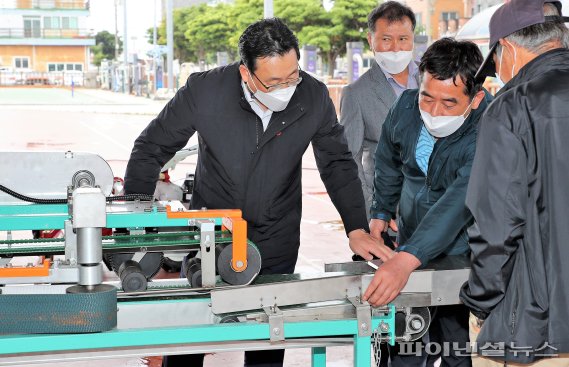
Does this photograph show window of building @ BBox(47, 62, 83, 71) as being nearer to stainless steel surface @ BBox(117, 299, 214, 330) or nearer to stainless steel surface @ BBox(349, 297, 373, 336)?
stainless steel surface @ BBox(117, 299, 214, 330)

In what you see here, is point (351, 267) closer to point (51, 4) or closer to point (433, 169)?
point (433, 169)

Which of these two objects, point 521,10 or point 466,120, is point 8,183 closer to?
point 466,120

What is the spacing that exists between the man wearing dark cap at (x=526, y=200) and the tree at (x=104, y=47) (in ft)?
259

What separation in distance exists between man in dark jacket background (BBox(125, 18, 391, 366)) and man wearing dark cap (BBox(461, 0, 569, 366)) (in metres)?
0.88

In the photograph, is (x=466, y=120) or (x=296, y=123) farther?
(x=296, y=123)

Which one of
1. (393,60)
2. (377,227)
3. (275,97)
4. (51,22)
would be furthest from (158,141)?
(51,22)

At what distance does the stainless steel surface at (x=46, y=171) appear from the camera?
2.97 metres

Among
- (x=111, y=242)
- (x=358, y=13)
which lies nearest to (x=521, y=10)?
(x=111, y=242)

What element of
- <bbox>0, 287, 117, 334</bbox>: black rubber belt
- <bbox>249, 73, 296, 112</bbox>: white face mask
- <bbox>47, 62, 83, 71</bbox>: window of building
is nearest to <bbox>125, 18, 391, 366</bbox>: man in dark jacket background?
→ <bbox>249, 73, 296, 112</bbox>: white face mask

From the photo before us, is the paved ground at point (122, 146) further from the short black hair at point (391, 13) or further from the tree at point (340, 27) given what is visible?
the tree at point (340, 27)

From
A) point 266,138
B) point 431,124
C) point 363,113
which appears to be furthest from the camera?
point 363,113

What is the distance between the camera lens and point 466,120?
2.92 metres

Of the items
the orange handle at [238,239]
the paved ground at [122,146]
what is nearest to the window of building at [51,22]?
the paved ground at [122,146]

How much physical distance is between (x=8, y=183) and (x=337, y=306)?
4.19 ft
